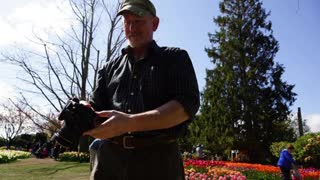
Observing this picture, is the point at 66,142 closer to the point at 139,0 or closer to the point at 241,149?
the point at 139,0

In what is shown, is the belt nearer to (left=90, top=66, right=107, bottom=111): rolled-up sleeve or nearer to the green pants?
the green pants

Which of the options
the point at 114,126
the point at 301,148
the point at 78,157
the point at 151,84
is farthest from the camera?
the point at 301,148

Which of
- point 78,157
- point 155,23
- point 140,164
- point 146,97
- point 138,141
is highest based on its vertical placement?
point 155,23

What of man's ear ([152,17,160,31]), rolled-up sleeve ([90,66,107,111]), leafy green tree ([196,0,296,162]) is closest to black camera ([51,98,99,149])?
rolled-up sleeve ([90,66,107,111])

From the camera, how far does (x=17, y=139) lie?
59.6m

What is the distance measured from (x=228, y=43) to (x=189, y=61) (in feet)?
117

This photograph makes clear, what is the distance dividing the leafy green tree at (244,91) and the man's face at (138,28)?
1285 inches

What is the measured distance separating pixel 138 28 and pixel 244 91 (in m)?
33.8

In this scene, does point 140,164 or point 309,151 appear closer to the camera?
point 140,164

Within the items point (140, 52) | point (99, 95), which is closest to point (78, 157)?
point (99, 95)

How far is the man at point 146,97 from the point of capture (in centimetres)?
194

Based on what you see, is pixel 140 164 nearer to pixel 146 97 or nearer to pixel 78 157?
pixel 146 97

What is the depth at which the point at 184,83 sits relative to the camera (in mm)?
1883

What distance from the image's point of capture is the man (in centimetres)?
194
